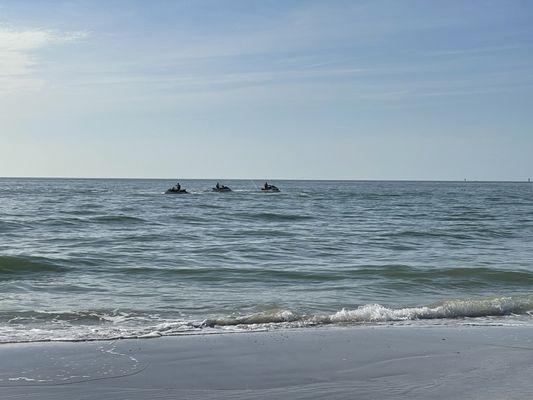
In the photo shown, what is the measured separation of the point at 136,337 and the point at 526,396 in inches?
183

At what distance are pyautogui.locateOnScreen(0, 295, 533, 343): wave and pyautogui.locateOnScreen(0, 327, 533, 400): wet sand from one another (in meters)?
0.52

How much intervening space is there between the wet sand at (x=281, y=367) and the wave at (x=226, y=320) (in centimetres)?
52

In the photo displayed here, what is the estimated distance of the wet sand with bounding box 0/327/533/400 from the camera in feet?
19.3

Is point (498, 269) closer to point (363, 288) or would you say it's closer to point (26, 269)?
point (363, 288)

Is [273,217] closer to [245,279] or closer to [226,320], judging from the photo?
[245,279]

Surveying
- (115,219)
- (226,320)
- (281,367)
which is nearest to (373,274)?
(226,320)

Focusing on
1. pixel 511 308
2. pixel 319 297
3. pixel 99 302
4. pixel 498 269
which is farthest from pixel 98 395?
pixel 498 269

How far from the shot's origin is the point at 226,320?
9.50 meters

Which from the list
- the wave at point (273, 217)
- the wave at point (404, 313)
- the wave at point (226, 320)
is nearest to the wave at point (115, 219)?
the wave at point (273, 217)

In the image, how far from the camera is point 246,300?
11.4 m

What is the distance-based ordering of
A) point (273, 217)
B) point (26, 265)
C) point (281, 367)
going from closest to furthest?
point (281, 367) → point (26, 265) → point (273, 217)

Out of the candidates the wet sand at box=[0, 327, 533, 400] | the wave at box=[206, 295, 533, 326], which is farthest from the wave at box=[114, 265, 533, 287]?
the wet sand at box=[0, 327, 533, 400]

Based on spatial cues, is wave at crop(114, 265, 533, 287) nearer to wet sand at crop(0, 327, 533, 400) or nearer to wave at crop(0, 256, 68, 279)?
wave at crop(0, 256, 68, 279)

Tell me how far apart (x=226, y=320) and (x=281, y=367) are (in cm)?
278
